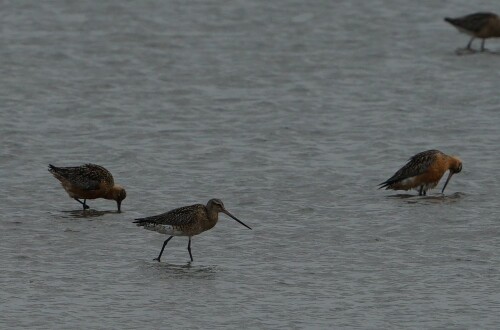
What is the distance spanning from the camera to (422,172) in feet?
51.0

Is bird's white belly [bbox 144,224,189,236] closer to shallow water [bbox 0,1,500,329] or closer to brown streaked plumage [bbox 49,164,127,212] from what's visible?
shallow water [bbox 0,1,500,329]

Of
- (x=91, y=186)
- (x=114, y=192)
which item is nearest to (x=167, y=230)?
(x=114, y=192)

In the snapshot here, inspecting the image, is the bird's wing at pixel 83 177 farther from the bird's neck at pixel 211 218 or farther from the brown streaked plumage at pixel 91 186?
the bird's neck at pixel 211 218

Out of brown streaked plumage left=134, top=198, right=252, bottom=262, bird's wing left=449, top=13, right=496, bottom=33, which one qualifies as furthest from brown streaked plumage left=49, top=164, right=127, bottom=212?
bird's wing left=449, top=13, right=496, bottom=33

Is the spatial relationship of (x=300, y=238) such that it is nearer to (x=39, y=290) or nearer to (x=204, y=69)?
(x=39, y=290)

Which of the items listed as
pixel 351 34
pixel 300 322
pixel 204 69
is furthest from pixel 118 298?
pixel 351 34

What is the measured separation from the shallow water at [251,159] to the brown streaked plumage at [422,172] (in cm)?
17

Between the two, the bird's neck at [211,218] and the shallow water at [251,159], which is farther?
the bird's neck at [211,218]

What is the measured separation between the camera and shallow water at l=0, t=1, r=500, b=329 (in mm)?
11086

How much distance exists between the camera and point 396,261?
12.3 meters

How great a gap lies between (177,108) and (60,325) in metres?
10.7

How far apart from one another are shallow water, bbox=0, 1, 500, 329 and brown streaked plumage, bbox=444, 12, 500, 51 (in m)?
0.58

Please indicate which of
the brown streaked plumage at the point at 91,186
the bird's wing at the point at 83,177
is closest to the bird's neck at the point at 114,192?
the brown streaked plumage at the point at 91,186

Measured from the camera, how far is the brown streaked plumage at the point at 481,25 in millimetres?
24625
